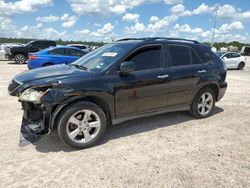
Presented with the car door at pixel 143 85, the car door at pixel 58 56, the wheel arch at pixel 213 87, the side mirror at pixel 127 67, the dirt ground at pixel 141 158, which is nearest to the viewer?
the dirt ground at pixel 141 158

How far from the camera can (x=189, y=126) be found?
18.0ft

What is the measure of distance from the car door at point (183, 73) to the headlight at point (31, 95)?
8.36 feet

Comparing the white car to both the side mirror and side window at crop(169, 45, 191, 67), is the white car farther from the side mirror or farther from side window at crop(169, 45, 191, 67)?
the side mirror

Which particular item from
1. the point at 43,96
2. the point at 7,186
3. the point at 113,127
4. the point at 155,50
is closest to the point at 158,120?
the point at 113,127

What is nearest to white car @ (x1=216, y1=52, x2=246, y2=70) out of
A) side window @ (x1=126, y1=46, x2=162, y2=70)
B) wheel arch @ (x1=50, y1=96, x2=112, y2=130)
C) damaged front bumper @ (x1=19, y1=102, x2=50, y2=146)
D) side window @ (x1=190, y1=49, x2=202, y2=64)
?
side window @ (x1=190, y1=49, x2=202, y2=64)

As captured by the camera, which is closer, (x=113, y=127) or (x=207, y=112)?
(x=113, y=127)

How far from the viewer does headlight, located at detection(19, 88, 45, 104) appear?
3947 mm

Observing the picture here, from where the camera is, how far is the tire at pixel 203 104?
585cm

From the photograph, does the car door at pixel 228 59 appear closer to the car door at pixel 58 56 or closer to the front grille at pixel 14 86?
the car door at pixel 58 56

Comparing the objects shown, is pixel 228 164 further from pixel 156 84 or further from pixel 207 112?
pixel 207 112

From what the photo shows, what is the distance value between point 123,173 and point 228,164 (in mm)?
1579

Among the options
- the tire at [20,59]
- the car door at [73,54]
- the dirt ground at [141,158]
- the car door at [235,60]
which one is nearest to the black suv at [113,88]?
the dirt ground at [141,158]

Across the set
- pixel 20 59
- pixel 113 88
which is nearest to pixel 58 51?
pixel 20 59

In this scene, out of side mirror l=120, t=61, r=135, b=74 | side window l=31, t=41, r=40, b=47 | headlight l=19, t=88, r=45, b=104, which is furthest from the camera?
side window l=31, t=41, r=40, b=47
